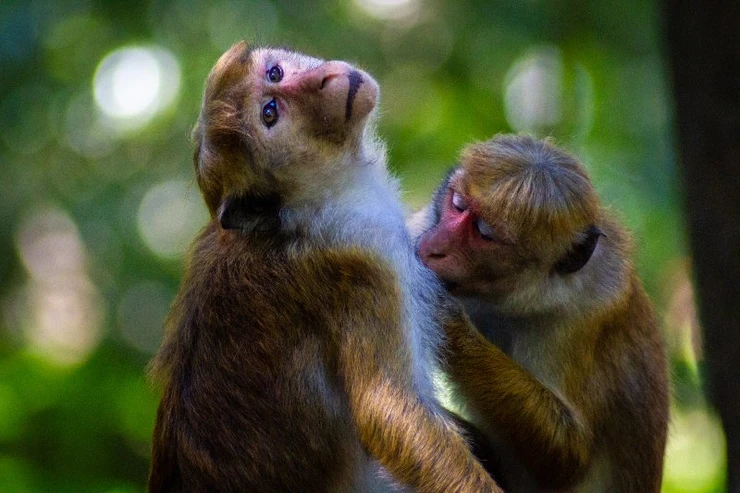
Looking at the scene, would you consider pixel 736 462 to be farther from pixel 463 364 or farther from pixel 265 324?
pixel 265 324

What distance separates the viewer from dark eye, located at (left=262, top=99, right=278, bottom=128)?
5.08 meters

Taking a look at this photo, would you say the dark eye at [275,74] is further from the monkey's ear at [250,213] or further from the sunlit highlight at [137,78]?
the sunlit highlight at [137,78]

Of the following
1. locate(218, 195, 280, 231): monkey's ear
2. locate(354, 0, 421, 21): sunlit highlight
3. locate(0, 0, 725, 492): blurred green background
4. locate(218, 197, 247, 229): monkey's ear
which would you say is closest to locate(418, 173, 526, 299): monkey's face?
locate(218, 195, 280, 231): monkey's ear

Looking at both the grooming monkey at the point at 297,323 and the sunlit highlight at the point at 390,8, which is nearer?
the grooming monkey at the point at 297,323

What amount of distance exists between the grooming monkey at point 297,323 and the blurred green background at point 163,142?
11.4 feet

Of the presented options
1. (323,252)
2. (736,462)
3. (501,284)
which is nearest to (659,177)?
(736,462)

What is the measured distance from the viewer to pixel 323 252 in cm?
490

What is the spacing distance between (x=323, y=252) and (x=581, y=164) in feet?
4.68

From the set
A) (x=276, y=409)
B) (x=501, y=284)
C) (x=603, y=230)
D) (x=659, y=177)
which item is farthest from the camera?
(x=659, y=177)

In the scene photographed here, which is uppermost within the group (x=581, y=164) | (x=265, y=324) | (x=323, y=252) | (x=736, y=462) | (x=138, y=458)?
(x=581, y=164)

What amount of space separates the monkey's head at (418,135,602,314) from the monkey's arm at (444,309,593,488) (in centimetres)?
25

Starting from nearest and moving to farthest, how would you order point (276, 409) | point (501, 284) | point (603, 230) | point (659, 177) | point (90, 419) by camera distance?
point (276, 409)
point (501, 284)
point (603, 230)
point (90, 419)
point (659, 177)

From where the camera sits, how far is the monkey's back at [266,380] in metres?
4.80

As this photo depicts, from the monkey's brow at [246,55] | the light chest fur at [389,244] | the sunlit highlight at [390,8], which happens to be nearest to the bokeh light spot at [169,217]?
the sunlit highlight at [390,8]
